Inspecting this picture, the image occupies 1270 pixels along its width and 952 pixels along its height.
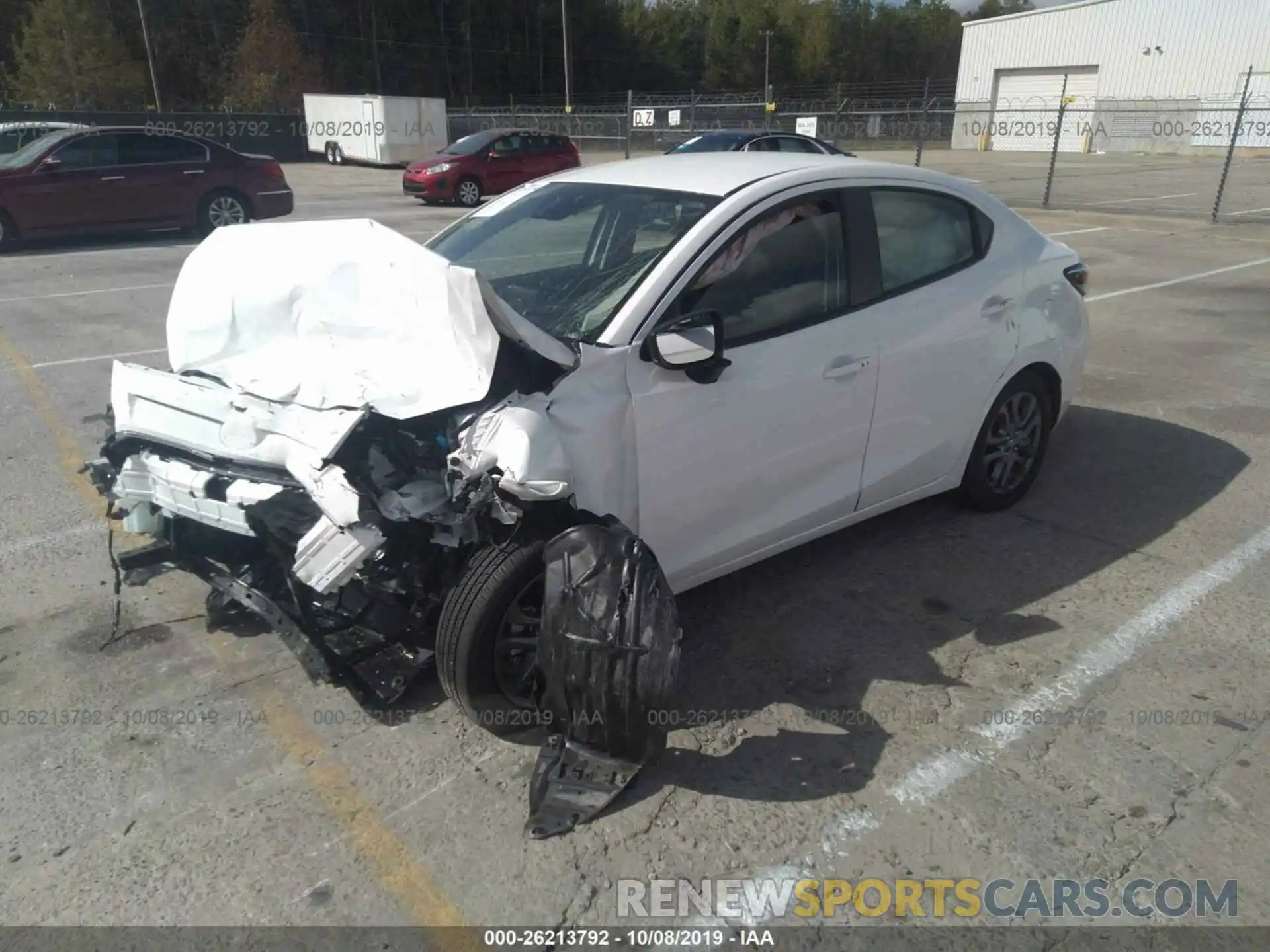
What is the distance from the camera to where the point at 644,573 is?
2832 mm

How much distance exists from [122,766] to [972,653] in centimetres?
295

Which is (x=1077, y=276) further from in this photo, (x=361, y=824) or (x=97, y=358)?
(x=97, y=358)

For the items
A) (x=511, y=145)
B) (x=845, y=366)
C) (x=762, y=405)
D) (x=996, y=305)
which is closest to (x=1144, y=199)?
(x=511, y=145)

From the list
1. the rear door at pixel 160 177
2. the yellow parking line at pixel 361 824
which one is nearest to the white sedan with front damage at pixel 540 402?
the yellow parking line at pixel 361 824

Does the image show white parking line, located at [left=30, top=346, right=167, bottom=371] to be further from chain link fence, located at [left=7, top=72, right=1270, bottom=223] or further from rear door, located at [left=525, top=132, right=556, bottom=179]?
chain link fence, located at [left=7, top=72, right=1270, bottom=223]

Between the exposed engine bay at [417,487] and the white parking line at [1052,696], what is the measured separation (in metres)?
0.61

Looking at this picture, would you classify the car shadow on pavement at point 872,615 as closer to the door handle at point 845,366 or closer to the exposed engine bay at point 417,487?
the exposed engine bay at point 417,487

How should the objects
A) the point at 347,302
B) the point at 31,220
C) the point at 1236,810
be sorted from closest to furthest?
the point at 1236,810, the point at 347,302, the point at 31,220

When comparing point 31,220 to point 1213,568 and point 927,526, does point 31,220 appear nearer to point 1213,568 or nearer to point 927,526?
point 927,526

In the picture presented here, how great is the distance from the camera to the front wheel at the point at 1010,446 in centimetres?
465

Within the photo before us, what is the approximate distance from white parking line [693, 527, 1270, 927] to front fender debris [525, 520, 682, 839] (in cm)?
53

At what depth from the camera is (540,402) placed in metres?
3.00

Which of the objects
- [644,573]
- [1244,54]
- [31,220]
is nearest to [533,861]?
[644,573]

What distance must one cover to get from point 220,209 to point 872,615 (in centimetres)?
1397
